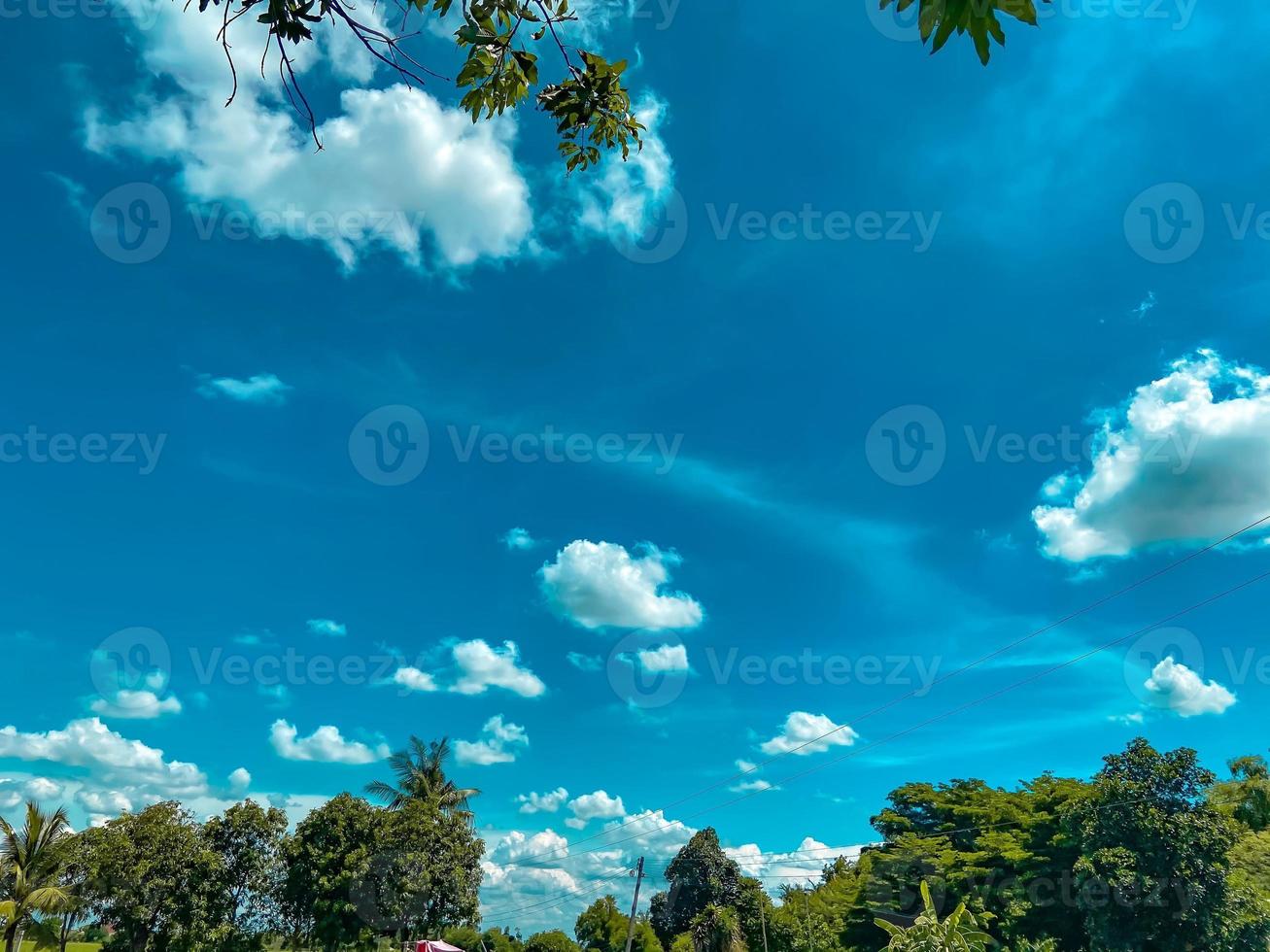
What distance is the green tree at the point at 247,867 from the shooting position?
35250 millimetres

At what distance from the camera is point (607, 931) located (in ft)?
190

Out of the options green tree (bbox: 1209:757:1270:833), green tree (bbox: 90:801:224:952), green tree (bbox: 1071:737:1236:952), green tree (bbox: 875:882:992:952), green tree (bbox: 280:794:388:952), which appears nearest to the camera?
green tree (bbox: 875:882:992:952)

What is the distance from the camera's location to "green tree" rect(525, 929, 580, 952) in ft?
170

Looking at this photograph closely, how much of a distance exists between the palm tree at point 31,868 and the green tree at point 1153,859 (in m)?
40.7

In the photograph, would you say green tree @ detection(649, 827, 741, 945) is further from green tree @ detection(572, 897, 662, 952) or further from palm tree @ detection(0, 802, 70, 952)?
palm tree @ detection(0, 802, 70, 952)

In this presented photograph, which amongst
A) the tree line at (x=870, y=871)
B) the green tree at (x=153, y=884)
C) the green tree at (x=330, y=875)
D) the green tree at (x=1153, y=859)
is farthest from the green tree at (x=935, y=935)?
the green tree at (x=153, y=884)

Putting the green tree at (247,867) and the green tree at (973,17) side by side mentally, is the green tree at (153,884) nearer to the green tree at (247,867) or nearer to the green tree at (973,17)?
the green tree at (247,867)

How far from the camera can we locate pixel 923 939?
76.0 feet

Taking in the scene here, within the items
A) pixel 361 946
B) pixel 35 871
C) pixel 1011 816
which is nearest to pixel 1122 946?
pixel 1011 816

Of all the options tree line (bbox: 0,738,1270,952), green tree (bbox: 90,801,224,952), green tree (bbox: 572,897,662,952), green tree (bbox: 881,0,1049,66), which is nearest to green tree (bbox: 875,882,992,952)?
tree line (bbox: 0,738,1270,952)

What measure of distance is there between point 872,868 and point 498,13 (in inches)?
2015


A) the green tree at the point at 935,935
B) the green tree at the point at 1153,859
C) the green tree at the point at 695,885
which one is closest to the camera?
the green tree at the point at 935,935

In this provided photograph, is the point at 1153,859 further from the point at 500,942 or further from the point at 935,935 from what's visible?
the point at 500,942

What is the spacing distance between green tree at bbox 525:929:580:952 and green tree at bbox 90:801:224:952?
2454 cm
